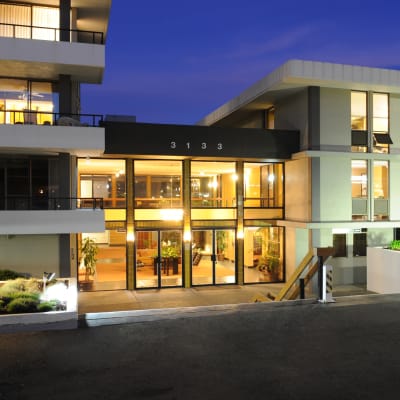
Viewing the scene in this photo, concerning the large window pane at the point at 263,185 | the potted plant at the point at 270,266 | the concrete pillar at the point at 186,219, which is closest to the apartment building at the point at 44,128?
the concrete pillar at the point at 186,219

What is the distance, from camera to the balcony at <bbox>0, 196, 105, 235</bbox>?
14.6m

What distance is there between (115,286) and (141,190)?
14.0 ft

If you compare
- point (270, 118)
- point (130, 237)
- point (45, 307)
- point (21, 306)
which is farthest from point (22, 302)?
point (270, 118)

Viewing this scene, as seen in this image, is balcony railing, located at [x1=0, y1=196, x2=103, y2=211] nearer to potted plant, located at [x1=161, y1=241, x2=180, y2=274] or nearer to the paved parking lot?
potted plant, located at [x1=161, y1=241, x2=180, y2=274]

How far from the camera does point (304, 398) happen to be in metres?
7.55

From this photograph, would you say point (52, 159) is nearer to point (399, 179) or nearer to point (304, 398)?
point (304, 398)

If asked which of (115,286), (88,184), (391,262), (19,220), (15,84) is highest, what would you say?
(15,84)

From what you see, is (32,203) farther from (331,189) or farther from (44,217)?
(331,189)

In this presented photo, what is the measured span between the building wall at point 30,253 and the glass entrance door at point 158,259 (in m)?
4.01

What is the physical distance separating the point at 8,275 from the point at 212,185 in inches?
373

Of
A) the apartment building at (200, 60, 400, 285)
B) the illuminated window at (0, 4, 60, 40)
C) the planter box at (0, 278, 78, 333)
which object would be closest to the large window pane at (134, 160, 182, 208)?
the apartment building at (200, 60, 400, 285)

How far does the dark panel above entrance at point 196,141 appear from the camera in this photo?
1797 centimetres

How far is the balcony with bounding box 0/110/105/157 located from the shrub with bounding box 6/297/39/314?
17.1 feet

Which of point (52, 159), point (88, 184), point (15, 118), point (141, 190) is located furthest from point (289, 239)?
point (15, 118)
